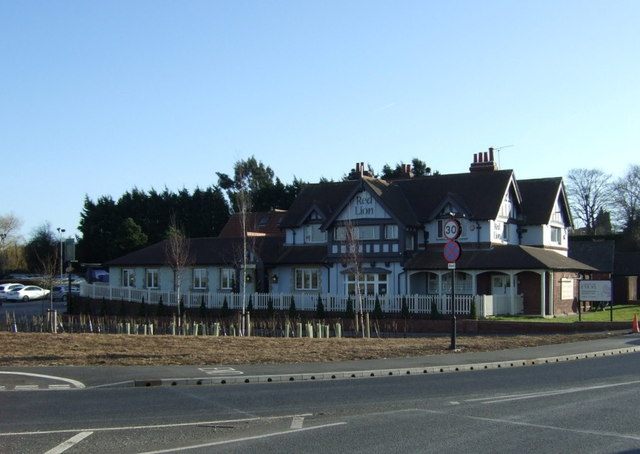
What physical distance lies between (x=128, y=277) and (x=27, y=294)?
1364 cm

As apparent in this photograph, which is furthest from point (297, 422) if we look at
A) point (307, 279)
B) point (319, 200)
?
point (319, 200)

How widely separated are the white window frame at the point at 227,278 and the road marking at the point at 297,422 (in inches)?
1498

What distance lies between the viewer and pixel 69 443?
9.43m

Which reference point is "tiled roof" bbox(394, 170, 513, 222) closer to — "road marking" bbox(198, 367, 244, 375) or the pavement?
the pavement

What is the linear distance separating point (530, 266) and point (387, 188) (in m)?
12.0

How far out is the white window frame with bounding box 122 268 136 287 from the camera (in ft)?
179

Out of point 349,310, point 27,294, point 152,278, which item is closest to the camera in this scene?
point 349,310

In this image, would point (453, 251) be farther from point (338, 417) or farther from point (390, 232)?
point (390, 232)

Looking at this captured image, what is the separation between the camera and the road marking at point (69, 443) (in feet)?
29.5

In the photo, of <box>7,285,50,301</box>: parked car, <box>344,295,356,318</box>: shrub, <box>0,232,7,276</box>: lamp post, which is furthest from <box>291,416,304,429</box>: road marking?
<box>0,232,7,276</box>: lamp post

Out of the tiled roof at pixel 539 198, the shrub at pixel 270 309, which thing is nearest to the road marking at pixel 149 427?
the shrub at pixel 270 309

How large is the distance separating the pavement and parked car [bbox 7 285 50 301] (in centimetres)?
4939

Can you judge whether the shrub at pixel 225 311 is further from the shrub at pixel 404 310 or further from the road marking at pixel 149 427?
the road marking at pixel 149 427

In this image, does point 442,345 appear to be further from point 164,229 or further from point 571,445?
point 164,229
